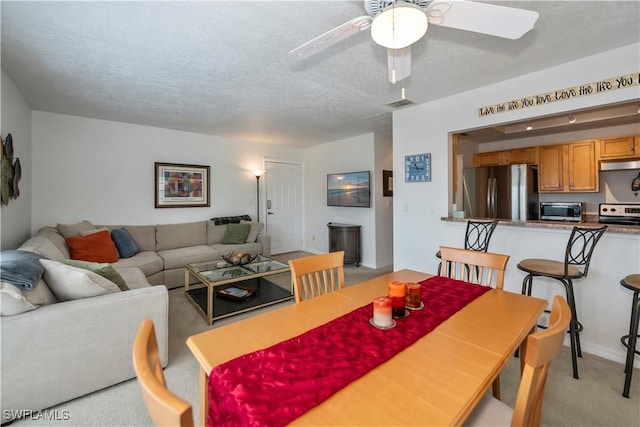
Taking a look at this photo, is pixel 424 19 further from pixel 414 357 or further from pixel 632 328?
pixel 632 328

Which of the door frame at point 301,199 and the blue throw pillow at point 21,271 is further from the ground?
the door frame at point 301,199

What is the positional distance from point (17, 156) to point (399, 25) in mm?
3974

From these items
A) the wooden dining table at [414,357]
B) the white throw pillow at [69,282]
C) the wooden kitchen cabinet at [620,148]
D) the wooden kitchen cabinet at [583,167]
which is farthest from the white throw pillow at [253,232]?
the wooden kitchen cabinet at [620,148]

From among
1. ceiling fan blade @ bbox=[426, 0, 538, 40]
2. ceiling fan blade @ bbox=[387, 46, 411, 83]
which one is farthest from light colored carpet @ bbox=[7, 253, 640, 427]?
ceiling fan blade @ bbox=[387, 46, 411, 83]

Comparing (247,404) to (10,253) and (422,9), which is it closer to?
(422,9)

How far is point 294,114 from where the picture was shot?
376 centimetres

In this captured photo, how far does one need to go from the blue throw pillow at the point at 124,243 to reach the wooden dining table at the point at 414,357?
3.37 meters

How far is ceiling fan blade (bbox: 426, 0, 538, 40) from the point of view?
50.3 inches

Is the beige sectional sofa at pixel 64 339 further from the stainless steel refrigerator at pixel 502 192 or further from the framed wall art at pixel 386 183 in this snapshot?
the stainless steel refrigerator at pixel 502 192

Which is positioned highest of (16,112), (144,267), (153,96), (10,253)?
(153,96)

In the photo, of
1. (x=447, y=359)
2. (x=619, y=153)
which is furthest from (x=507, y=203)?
(x=447, y=359)

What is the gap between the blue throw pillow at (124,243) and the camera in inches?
145

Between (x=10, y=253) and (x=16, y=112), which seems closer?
(x=10, y=253)

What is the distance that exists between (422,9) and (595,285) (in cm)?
255
